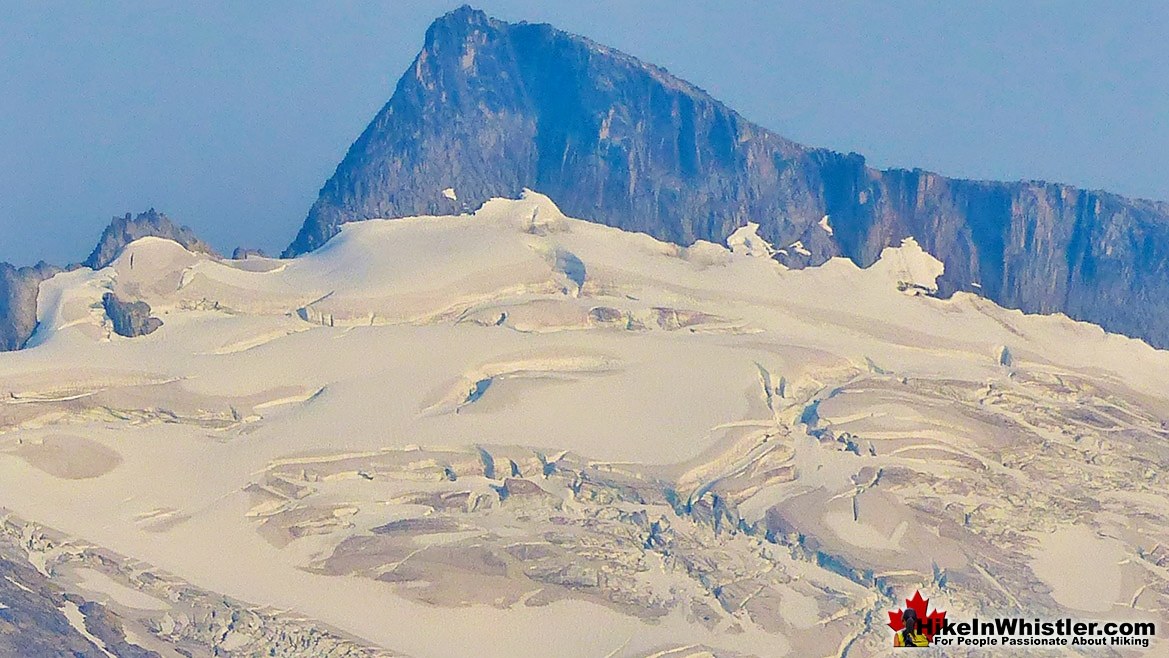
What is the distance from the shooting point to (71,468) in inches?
2547

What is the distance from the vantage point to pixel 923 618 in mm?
59875

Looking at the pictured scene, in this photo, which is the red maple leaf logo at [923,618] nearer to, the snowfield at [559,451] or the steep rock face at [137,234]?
the snowfield at [559,451]

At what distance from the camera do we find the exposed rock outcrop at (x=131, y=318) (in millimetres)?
72000

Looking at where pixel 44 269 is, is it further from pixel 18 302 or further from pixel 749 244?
pixel 749 244

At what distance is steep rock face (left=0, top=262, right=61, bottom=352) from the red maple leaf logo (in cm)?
3497

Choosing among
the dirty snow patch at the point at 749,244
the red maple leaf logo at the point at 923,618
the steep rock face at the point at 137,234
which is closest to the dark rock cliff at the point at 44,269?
the steep rock face at the point at 137,234

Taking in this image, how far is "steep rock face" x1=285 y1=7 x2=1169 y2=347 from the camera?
269 ft

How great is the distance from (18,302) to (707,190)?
1126 inches

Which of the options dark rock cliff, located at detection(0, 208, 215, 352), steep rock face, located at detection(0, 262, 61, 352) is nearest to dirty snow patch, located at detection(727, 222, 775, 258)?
dark rock cliff, located at detection(0, 208, 215, 352)

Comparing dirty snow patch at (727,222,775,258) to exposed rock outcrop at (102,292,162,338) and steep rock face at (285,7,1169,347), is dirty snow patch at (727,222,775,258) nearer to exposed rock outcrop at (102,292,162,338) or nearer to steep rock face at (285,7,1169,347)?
steep rock face at (285,7,1169,347)

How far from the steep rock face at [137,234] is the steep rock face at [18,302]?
6.74 feet

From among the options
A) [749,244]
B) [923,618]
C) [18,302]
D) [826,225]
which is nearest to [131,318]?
[18,302]

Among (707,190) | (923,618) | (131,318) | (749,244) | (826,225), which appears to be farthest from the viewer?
(707,190)

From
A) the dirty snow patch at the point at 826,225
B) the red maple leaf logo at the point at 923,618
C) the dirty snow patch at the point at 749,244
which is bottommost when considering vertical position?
the red maple leaf logo at the point at 923,618
